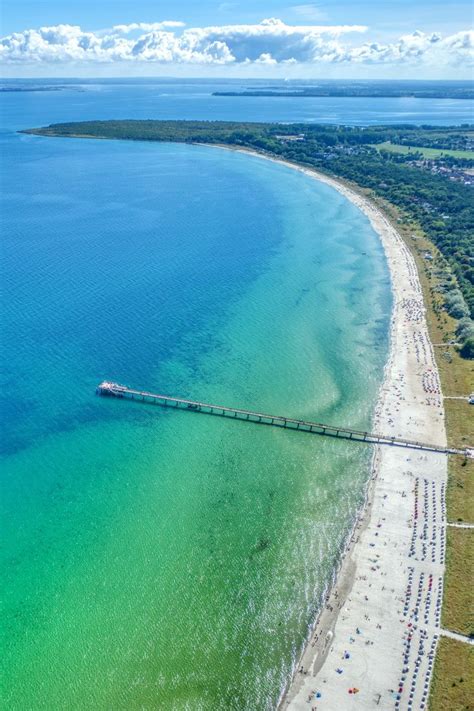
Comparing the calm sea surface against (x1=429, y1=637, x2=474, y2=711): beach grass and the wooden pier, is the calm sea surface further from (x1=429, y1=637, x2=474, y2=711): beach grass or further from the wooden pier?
(x1=429, y1=637, x2=474, y2=711): beach grass

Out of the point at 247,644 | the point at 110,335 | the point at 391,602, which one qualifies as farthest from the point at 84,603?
the point at 110,335

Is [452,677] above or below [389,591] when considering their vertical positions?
below

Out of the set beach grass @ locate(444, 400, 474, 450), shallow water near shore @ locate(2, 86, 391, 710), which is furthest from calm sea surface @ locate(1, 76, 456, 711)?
beach grass @ locate(444, 400, 474, 450)

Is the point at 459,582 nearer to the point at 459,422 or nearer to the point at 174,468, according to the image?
the point at 459,422

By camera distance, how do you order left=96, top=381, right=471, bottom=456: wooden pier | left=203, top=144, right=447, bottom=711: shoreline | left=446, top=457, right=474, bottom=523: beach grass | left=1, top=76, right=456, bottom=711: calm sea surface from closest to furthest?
left=203, top=144, right=447, bottom=711: shoreline < left=1, top=76, right=456, bottom=711: calm sea surface < left=446, top=457, right=474, bottom=523: beach grass < left=96, top=381, right=471, bottom=456: wooden pier

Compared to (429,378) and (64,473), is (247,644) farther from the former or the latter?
(429,378)

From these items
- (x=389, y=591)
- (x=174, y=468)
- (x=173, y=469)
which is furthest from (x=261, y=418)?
(x=389, y=591)
